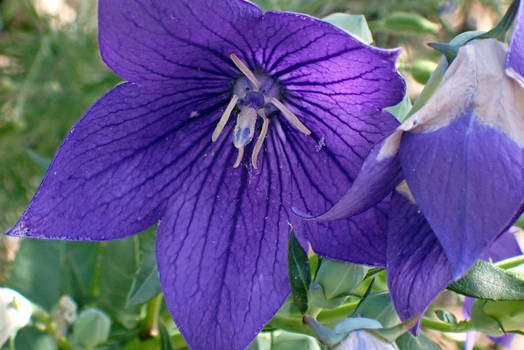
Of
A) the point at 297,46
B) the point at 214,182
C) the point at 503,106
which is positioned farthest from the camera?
the point at 214,182

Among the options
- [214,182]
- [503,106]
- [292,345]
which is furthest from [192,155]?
[503,106]

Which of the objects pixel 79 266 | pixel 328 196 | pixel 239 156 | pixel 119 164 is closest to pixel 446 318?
pixel 328 196

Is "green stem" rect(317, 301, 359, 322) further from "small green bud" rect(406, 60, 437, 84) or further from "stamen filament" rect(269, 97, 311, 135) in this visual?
"small green bud" rect(406, 60, 437, 84)

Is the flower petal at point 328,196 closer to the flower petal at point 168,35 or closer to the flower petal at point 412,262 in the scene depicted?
the flower petal at point 412,262

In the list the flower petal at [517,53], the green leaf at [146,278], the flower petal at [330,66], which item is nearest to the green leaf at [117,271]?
the green leaf at [146,278]

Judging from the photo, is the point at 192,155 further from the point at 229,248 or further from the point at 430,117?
the point at 430,117

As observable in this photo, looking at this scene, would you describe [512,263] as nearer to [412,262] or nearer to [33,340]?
[412,262]
